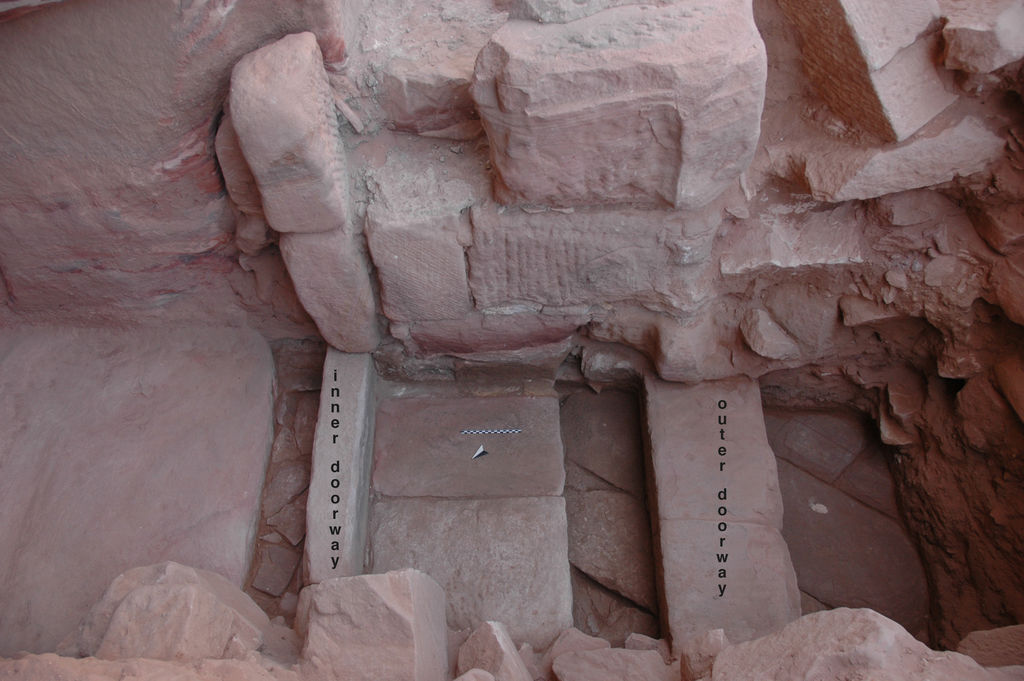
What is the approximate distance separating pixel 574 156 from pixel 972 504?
199 cm

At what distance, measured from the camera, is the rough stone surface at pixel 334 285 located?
2.59m

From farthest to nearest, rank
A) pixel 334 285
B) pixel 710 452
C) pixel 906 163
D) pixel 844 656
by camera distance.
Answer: pixel 710 452 < pixel 334 285 < pixel 906 163 < pixel 844 656

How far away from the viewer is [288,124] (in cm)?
226

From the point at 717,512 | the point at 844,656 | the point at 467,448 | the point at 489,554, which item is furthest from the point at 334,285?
the point at 844,656

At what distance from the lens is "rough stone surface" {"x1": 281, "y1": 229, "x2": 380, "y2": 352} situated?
2592mm

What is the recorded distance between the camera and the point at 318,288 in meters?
2.71

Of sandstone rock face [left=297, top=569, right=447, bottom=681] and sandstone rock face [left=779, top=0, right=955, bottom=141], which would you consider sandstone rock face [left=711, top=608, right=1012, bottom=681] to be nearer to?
sandstone rock face [left=297, top=569, right=447, bottom=681]

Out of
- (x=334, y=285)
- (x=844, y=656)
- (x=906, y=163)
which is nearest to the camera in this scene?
(x=844, y=656)

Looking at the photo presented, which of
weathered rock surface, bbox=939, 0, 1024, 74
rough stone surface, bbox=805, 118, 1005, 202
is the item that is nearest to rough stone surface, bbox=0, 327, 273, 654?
rough stone surface, bbox=805, 118, 1005, 202

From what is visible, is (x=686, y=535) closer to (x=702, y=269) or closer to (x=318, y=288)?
(x=702, y=269)

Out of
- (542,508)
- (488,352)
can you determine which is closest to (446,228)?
(488,352)

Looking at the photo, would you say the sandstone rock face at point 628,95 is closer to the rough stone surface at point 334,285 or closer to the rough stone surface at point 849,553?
the rough stone surface at point 334,285

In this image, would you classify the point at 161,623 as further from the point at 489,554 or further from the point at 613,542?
the point at 613,542

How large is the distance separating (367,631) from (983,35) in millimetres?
2295
